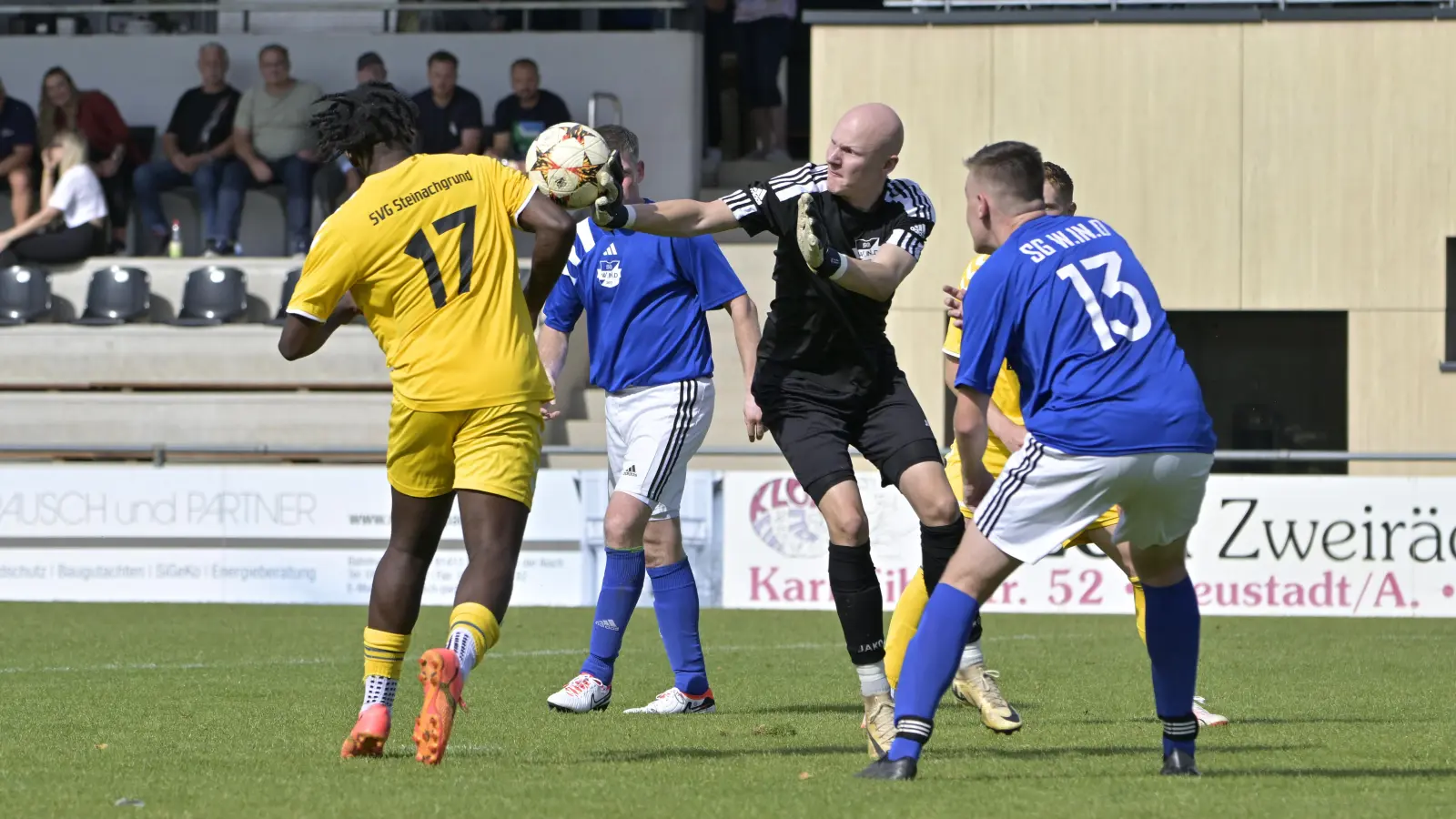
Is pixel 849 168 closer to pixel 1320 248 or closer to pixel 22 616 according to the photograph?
pixel 22 616

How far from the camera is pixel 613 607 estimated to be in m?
8.01

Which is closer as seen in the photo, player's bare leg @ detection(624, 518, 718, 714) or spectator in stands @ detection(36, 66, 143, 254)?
player's bare leg @ detection(624, 518, 718, 714)

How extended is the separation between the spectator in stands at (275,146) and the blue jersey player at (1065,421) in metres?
15.0

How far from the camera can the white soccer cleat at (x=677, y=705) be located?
773 centimetres

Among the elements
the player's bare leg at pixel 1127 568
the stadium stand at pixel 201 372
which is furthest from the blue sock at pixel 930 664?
the stadium stand at pixel 201 372

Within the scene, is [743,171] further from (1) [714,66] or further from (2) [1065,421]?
(2) [1065,421]

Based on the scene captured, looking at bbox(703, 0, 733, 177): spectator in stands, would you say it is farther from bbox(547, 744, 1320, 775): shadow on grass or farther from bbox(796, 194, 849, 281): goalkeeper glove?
bbox(796, 194, 849, 281): goalkeeper glove

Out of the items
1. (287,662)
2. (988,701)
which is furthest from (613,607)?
(287,662)

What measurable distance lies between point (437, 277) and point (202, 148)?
14930 mm

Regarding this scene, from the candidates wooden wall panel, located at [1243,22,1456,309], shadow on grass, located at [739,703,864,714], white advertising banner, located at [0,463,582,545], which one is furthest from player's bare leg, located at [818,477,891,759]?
wooden wall panel, located at [1243,22,1456,309]

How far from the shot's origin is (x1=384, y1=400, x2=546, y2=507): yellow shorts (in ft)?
19.2

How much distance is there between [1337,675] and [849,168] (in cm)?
463

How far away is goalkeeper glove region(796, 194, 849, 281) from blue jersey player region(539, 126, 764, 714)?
1.86 m

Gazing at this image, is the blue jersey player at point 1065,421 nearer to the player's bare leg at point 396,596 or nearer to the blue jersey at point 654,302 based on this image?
the player's bare leg at point 396,596
